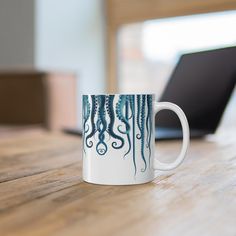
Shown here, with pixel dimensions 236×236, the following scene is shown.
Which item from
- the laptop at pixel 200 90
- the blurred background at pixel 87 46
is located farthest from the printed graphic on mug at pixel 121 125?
the blurred background at pixel 87 46

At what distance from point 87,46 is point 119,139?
2455 millimetres

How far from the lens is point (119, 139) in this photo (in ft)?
1.65

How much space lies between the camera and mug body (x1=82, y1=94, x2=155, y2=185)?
1.64 feet

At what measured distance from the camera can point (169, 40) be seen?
2.76 metres

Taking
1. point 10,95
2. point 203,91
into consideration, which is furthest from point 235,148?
point 10,95

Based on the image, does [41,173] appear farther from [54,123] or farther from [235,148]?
[54,123]

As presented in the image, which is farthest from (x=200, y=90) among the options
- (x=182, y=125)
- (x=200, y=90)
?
(x=182, y=125)

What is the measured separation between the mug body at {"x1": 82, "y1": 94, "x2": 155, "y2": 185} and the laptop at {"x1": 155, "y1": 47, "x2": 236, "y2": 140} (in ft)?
1.53

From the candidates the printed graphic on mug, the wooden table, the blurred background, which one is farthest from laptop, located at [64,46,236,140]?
the blurred background

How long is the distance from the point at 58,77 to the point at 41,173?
2023mm

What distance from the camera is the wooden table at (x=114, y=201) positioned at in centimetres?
35

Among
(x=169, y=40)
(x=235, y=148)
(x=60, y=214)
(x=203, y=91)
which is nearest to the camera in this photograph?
(x=60, y=214)

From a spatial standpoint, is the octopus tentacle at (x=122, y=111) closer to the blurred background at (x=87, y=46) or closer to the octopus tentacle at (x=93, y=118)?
the octopus tentacle at (x=93, y=118)

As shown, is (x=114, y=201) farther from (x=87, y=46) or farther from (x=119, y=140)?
(x=87, y=46)
